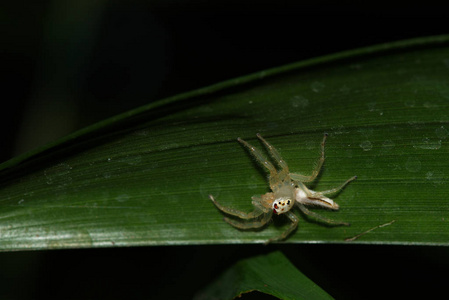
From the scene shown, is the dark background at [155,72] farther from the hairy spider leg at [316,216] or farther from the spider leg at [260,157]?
the spider leg at [260,157]

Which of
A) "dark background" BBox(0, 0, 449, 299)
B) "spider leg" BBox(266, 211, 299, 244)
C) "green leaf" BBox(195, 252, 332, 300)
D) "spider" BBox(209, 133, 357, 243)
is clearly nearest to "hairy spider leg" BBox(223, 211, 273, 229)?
"spider" BBox(209, 133, 357, 243)

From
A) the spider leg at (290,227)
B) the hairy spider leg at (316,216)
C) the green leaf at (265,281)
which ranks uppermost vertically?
the hairy spider leg at (316,216)

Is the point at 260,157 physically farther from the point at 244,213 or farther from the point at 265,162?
the point at 244,213

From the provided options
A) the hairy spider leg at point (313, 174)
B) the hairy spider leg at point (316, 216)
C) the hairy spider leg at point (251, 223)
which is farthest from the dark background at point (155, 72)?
the hairy spider leg at point (313, 174)

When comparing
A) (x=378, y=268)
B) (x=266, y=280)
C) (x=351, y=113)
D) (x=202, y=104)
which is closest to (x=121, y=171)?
(x=202, y=104)

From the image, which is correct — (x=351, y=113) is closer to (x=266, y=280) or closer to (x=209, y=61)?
(x=266, y=280)

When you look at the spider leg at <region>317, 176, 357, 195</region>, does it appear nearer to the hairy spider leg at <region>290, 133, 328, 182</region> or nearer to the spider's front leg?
the hairy spider leg at <region>290, 133, 328, 182</region>
